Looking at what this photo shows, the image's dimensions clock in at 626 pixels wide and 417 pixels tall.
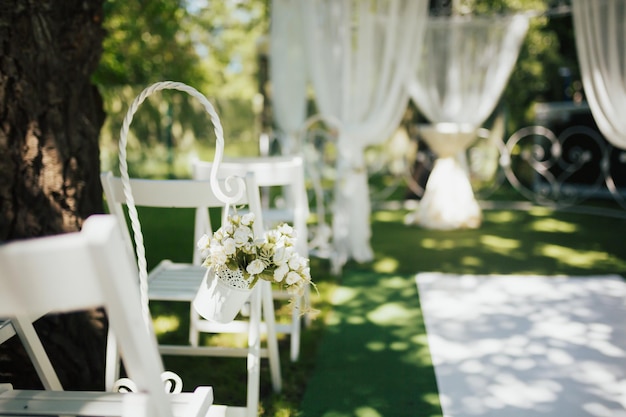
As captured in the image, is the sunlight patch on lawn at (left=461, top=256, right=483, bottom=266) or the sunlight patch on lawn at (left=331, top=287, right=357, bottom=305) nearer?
the sunlight patch on lawn at (left=331, top=287, right=357, bottom=305)

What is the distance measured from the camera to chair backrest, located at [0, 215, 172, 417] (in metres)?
0.87

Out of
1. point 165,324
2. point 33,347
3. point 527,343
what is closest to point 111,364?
point 33,347

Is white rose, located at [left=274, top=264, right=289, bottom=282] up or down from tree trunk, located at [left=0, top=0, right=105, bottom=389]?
down

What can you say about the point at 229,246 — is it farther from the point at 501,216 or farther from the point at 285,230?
the point at 501,216

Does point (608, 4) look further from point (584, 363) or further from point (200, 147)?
point (200, 147)

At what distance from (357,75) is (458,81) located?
2.14 metres

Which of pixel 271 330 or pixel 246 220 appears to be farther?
pixel 271 330

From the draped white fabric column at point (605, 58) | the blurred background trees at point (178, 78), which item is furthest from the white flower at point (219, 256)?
the blurred background trees at point (178, 78)

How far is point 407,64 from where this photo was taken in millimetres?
4828

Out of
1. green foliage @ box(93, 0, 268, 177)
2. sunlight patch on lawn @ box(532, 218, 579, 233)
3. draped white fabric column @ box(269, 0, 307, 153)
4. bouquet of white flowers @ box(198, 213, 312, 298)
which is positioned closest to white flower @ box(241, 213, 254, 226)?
bouquet of white flowers @ box(198, 213, 312, 298)

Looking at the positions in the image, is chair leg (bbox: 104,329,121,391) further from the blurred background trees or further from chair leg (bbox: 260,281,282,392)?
the blurred background trees

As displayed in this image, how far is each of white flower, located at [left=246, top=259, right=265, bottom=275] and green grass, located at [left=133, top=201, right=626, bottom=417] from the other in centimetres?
97

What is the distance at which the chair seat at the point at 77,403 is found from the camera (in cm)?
134

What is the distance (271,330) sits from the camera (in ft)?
7.90
